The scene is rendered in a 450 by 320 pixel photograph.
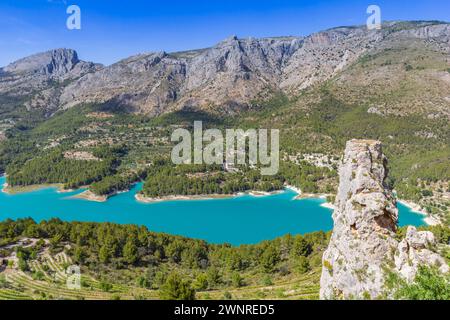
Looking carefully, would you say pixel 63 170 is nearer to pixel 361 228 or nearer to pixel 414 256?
pixel 361 228

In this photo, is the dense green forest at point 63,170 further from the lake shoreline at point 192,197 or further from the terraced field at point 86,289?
the terraced field at point 86,289

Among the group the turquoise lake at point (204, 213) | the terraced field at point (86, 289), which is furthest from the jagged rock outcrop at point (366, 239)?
the turquoise lake at point (204, 213)

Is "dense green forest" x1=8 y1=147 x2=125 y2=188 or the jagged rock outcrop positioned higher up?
the jagged rock outcrop

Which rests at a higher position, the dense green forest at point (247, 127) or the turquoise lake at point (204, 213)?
the dense green forest at point (247, 127)

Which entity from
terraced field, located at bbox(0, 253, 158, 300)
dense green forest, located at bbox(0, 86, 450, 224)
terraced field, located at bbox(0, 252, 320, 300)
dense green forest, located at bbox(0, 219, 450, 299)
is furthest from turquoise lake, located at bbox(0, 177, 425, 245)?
terraced field, located at bbox(0, 253, 158, 300)

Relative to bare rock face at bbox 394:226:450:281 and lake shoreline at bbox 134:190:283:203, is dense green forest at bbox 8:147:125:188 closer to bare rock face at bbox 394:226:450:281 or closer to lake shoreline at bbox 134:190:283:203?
lake shoreline at bbox 134:190:283:203

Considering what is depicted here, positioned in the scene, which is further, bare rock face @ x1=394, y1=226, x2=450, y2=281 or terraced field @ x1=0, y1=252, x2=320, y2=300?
terraced field @ x1=0, y1=252, x2=320, y2=300

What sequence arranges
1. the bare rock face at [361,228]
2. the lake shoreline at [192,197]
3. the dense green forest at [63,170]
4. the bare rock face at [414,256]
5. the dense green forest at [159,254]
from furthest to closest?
the dense green forest at [63,170], the lake shoreline at [192,197], the dense green forest at [159,254], the bare rock face at [361,228], the bare rock face at [414,256]
